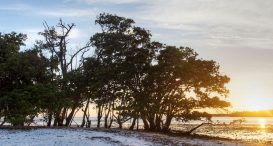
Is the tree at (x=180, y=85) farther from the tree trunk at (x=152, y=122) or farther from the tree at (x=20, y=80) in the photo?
the tree at (x=20, y=80)

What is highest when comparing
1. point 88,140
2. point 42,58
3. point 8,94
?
point 42,58

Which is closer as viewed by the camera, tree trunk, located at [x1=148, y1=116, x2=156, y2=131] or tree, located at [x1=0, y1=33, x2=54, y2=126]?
tree, located at [x1=0, y1=33, x2=54, y2=126]

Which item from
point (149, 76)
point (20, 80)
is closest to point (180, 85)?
point (149, 76)

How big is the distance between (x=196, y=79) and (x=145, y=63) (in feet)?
21.2

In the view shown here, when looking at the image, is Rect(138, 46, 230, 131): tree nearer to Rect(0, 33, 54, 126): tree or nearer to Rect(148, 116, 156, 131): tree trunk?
Rect(148, 116, 156, 131): tree trunk

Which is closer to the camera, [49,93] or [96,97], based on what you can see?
[49,93]

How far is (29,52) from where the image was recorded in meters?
48.7

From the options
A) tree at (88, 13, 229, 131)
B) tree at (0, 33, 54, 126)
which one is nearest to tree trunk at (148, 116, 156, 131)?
tree at (88, 13, 229, 131)

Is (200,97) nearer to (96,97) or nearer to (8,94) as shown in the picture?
(96,97)

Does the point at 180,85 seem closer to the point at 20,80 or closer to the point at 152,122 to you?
the point at 152,122

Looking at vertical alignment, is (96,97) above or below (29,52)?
below

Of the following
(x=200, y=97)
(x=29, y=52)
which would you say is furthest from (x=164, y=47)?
(x=29, y=52)

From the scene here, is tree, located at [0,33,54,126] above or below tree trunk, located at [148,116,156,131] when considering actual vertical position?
above

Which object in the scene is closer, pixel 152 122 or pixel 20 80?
pixel 20 80
